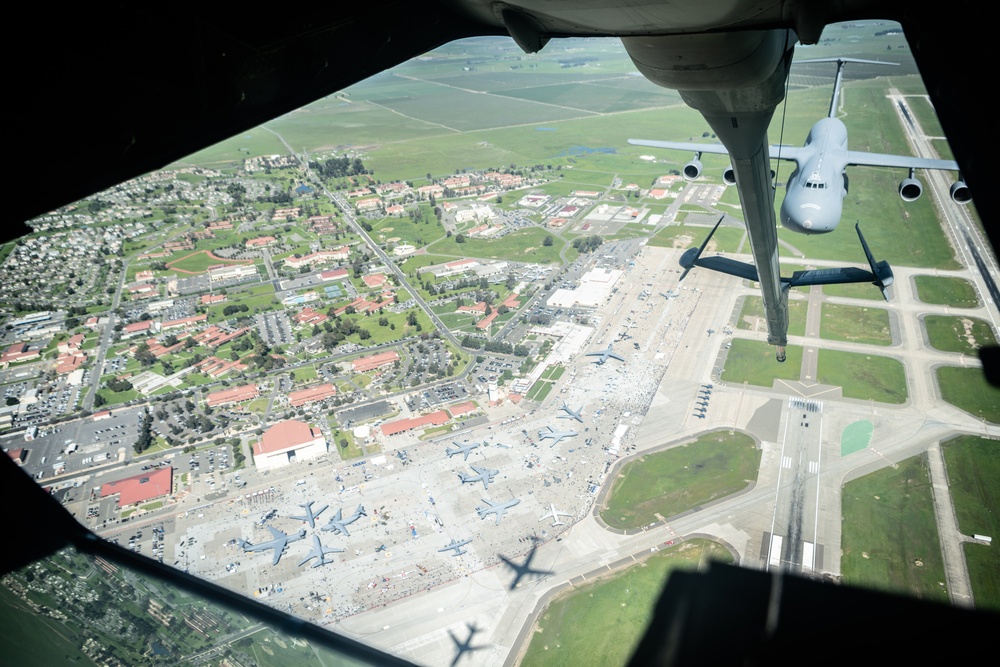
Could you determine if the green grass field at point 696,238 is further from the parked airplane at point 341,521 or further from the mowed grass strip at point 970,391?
the parked airplane at point 341,521

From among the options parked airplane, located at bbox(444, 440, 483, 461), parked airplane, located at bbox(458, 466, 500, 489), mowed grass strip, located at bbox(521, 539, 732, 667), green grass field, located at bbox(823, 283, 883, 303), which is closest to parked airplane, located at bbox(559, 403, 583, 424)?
parked airplane, located at bbox(444, 440, 483, 461)

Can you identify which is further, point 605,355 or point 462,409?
point 605,355

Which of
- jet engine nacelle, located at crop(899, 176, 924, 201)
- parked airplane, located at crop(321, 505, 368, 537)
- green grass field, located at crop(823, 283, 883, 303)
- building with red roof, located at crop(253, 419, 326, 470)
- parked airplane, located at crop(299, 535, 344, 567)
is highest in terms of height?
jet engine nacelle, located at crop(899, 176, 924, 201)

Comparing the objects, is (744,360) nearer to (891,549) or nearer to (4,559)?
(891,549)

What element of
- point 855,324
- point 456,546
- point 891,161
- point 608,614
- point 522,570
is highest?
point 891,161

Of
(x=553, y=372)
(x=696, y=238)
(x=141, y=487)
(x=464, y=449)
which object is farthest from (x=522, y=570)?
(x=696, y=238)

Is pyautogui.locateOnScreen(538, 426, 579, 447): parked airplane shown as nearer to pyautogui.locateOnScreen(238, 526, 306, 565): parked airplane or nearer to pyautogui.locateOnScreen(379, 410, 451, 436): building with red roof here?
pyautogui.locateOnScreen(379, 410, 451, 436): building with red roof

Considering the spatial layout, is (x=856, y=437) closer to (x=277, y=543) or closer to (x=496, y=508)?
(x=496, y=508)
